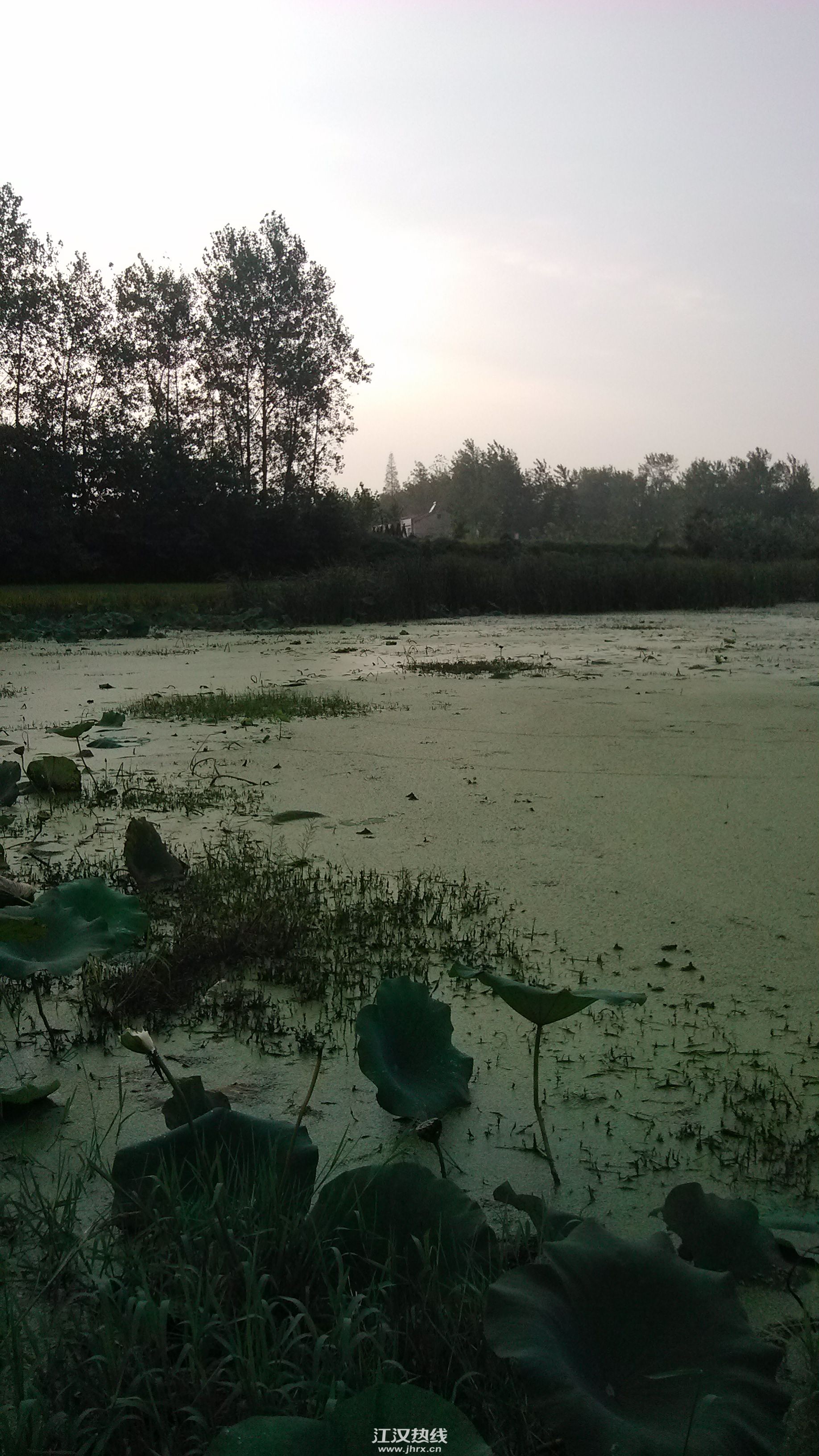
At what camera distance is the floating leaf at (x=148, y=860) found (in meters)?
1.88

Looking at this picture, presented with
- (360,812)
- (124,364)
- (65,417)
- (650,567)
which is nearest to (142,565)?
(65,417)

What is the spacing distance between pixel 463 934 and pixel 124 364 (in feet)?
67.3

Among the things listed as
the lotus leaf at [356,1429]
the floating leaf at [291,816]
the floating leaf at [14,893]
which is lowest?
the lotus leaf at [356,1429]

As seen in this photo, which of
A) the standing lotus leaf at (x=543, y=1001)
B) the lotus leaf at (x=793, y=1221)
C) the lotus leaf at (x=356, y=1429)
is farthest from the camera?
the standing lotus leaf at (x=543, y=1001)

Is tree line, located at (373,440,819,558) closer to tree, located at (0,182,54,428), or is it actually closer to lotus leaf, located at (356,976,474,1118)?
tree, located at (0,182,54,428)

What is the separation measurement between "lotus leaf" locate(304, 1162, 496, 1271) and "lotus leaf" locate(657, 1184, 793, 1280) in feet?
0.51

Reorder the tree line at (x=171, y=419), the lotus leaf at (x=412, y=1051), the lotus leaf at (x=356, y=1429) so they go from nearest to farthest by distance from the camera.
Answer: the lotus leaf at (x=356, y=1429) → the lotus leaf at (x=412, y=1051) → the tree line at (x=171, y=419)

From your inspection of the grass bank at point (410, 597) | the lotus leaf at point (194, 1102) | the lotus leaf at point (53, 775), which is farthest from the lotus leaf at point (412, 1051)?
the grass bank at point (410, 597)

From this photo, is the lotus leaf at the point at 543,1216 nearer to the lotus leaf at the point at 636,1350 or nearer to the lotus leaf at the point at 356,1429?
the lotus leaf at the point at 636,1350

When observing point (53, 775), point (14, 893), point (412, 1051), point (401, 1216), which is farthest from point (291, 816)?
point (401, 1216)

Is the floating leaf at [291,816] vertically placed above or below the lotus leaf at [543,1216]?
above

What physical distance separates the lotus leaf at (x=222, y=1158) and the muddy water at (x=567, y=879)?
4.9 inches

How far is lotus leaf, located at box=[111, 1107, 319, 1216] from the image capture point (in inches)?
37.4

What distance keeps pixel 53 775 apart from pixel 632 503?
62878mm
